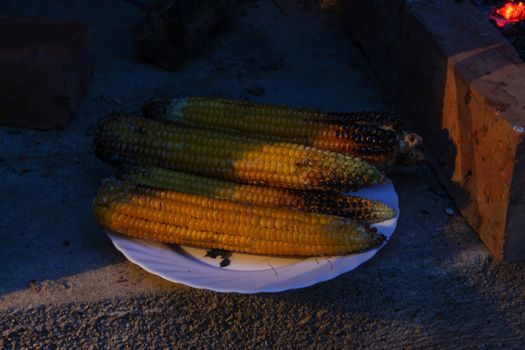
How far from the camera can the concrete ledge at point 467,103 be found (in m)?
2.87

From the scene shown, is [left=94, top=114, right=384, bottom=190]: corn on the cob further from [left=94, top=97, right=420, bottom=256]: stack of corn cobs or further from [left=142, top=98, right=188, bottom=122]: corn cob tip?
[left=142, top=98, right=188, bottom=122]: corn cob tip

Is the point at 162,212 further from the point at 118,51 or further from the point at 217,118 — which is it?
the point at 118,51

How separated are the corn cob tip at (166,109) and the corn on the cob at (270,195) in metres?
0.45

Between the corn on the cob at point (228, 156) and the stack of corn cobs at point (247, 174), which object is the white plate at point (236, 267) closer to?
the stack of corn cobs at point (247, 174)

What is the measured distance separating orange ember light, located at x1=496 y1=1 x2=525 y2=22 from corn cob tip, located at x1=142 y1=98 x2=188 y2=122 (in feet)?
5.28

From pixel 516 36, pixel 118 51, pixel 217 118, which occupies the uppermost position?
pixel 516 36

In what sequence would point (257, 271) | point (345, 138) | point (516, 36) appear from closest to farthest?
1. point (257, 271)
2. point (345, 138)
3. point (516, 36)

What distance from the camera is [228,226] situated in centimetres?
273

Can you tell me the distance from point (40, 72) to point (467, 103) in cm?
198

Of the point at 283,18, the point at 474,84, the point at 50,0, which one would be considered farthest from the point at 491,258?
the point at 50,0

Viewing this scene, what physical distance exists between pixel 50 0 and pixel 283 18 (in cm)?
153

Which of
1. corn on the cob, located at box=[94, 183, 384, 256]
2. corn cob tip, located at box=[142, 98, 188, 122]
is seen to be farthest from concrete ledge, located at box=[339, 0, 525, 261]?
corn cob tip, located at box=[142, 98, 188, 122]

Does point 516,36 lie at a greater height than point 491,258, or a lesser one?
greater

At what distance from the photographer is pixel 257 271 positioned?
8.95 ft
